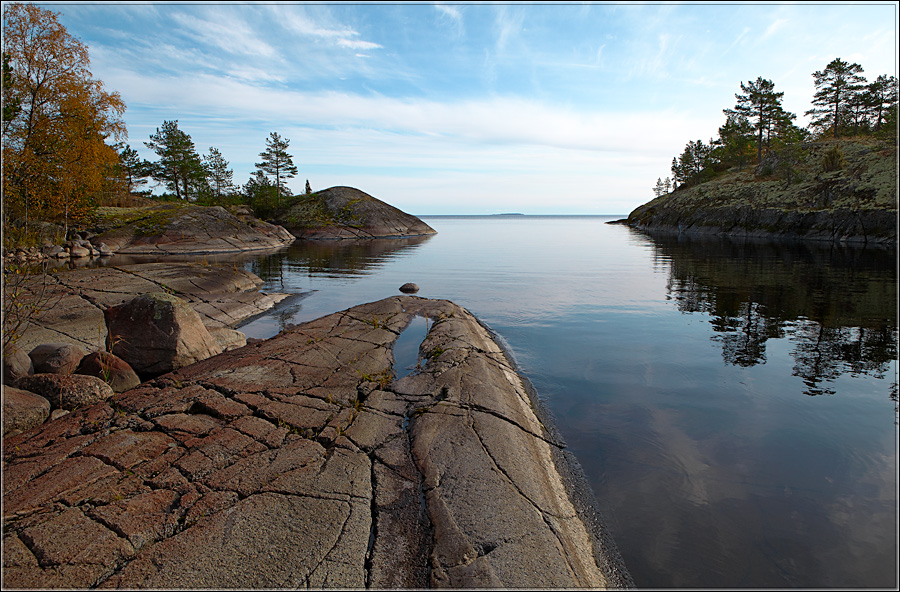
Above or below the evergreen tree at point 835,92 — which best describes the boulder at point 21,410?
below

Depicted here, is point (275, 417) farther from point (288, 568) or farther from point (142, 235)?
point (142, 235)

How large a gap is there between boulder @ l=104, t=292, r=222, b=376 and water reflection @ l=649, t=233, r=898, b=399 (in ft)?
48.8

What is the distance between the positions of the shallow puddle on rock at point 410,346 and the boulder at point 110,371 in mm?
5707

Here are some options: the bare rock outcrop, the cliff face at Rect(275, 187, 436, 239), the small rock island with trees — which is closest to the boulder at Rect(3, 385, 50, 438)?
the bare rock outcrop

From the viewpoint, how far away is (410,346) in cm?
1402

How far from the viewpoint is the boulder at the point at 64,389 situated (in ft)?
26.8

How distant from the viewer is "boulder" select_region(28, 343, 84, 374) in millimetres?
9508

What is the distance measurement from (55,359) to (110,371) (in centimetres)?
137

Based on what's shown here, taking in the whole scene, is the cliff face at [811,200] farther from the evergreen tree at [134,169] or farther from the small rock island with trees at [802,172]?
the evergreen tree at [134,169]

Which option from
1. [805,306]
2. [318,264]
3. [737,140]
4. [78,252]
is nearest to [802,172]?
[737,140]

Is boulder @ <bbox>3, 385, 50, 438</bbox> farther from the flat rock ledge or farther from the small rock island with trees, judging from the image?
the small rock island with trees

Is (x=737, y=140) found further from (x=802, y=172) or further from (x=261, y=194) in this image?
(x=261, y=194)

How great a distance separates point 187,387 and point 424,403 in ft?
15.7

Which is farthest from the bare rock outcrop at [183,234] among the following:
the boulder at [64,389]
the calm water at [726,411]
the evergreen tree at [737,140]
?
the evergreen tree at [737,140]
